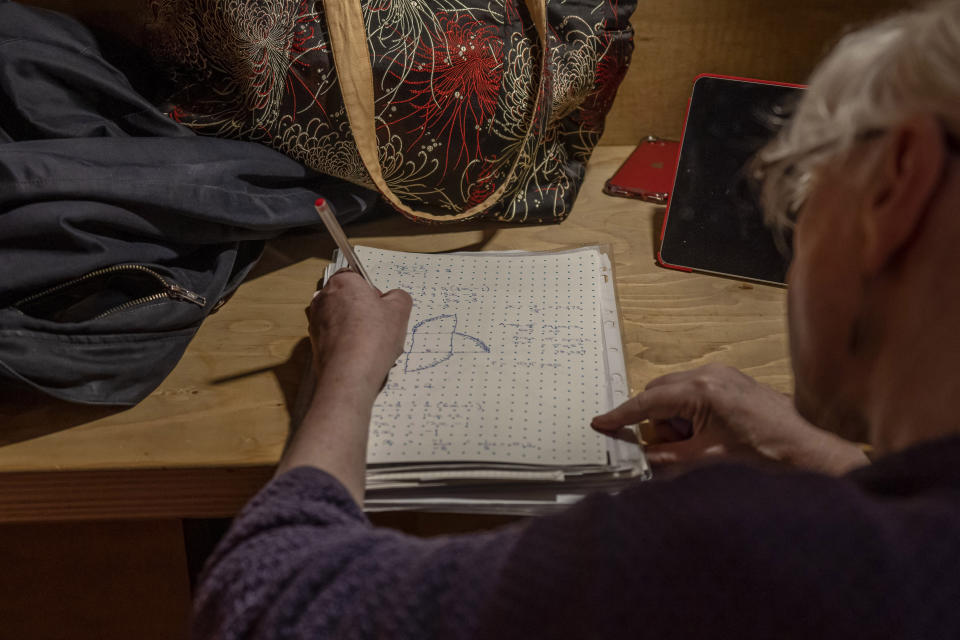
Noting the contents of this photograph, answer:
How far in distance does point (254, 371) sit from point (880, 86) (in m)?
0.55

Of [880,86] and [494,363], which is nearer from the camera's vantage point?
[880,86]

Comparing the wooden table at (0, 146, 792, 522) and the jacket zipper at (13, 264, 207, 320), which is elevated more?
the jacket zipper at (13, 264, 207, 320)

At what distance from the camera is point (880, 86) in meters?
0.42

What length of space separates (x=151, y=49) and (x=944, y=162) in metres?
0.80

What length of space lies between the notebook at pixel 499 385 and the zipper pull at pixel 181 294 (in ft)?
0.44

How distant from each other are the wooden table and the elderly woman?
0.15 metres

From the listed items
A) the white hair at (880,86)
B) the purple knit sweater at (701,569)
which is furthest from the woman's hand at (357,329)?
the white hair at (880,86)

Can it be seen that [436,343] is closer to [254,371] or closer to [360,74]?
[254,371]

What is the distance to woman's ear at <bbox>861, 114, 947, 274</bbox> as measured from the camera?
0.37m

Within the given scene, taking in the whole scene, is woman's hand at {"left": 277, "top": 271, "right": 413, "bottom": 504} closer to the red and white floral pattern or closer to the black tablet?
the red and white floral pattern

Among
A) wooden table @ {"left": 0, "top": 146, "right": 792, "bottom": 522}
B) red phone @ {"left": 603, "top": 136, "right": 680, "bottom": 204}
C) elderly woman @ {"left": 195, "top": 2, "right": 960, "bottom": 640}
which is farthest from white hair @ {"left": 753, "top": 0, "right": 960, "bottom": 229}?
red phone @ {"left": 603, "top": 136, "right": 680, "bottom": 204}

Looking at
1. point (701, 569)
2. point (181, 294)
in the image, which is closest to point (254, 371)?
point (181, 294)

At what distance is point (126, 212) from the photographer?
2.33ft

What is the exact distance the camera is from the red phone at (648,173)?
0.96 metres
